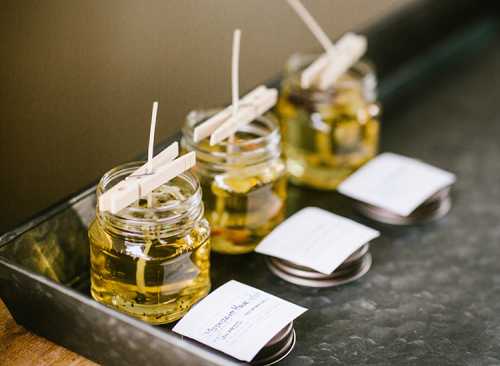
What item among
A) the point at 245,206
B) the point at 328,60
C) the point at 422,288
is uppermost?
the point at 328,60

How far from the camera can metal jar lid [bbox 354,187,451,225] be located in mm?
1206

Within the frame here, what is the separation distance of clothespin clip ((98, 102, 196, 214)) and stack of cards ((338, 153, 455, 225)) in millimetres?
356

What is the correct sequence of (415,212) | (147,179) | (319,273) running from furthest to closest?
(415,212), (319,273), (147,179)

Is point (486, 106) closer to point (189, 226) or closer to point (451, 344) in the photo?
point (451, 344)

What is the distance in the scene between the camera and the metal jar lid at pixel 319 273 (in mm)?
1047

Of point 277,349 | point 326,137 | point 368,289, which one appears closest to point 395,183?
point 326,137

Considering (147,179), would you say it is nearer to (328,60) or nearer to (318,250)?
(318,250)

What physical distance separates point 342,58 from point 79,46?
1.29ft

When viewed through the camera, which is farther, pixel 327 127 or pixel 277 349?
pixel 327 127

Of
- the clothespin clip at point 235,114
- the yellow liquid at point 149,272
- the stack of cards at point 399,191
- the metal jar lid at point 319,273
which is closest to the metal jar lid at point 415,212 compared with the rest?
the stack of cards at point 399,191

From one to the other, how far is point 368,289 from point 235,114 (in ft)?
0.94

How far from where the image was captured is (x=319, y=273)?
1.04 metres

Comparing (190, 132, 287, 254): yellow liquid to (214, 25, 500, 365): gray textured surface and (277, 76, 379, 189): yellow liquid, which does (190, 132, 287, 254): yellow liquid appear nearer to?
(214, 25, 500, 365): gray textured surface

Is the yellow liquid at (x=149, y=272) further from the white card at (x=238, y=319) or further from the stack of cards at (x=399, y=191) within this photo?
the stack of cards at (x=399, y=191)
